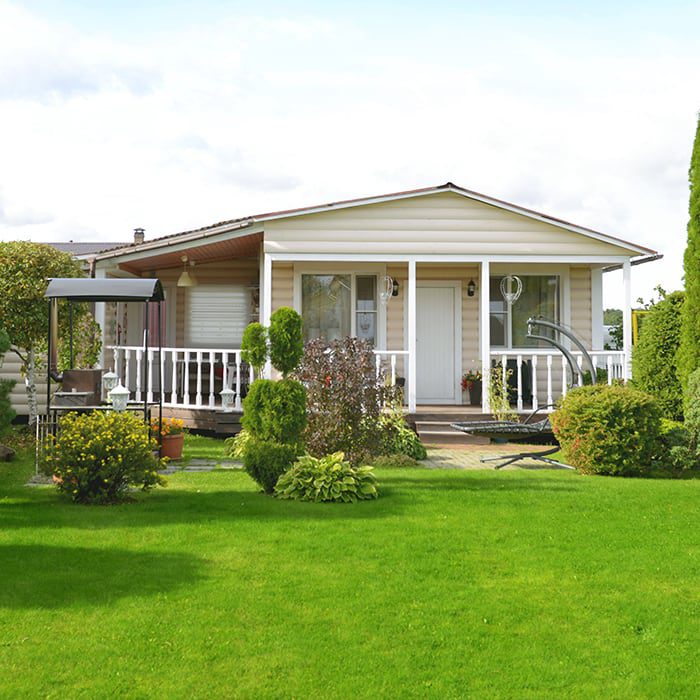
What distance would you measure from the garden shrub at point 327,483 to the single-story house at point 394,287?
15.5 feet

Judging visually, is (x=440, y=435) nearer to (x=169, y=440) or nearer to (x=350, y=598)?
(x=169, y=440)

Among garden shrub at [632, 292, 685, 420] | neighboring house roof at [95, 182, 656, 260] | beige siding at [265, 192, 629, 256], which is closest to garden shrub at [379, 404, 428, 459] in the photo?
A: garden shrub at [632, 292, 685, 420]

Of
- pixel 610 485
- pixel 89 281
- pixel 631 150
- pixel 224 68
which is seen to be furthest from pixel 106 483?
pixel 631 150

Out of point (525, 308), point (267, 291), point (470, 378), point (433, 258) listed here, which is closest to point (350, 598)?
point (267, 291)

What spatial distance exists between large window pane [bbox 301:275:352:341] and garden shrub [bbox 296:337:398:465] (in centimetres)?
494

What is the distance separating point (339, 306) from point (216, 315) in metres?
2.54

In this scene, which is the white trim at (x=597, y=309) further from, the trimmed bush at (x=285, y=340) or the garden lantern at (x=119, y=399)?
the garden lantern at (x=119, y=399)

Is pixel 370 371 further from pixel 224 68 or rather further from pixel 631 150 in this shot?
pixel 631 150

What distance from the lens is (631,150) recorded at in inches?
532

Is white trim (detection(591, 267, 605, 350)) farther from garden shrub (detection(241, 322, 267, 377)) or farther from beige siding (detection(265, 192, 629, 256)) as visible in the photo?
garden shrub (detection(241, 322, 267, 377))

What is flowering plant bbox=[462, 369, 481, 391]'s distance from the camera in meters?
14.3

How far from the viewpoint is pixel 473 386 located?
1423 centimetres

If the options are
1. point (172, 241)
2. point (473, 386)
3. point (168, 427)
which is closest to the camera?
point (168, 427)

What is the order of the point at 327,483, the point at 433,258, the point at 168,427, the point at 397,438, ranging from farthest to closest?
the point at 433,258
the point at 397,438
the point at 168,427
the point at 327,483
